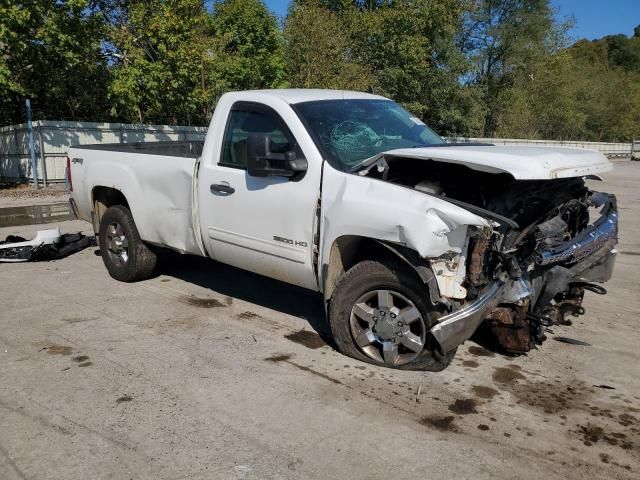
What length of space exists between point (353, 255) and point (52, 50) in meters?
14.1

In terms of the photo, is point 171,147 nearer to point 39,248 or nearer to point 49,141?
point 39,248

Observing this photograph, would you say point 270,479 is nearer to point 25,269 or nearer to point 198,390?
point 198,390

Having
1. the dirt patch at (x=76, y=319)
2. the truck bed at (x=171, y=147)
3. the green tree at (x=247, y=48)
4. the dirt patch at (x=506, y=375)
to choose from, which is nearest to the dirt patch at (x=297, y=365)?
the dirt patch at (x=506, y=375)

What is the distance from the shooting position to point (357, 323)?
13.7 ft

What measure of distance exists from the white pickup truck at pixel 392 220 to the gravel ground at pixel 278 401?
1.13ft

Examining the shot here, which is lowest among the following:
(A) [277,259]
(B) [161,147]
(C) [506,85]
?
(A) [277,259]

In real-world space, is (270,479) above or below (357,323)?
below

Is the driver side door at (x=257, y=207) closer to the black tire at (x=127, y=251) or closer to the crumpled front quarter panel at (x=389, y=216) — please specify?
the crumpled front quarter panel at (x=389, y=216)

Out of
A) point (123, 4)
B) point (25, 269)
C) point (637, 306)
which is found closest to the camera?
point (637, 306)

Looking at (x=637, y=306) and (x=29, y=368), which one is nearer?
(x=29, y=368)

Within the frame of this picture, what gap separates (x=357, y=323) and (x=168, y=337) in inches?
66.8

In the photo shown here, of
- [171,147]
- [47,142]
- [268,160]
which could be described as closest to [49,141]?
[47,142]

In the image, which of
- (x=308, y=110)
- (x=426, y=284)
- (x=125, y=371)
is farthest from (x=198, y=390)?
(x=308, y=110)

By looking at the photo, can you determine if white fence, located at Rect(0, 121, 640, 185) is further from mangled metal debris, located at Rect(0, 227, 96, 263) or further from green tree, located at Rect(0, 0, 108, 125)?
mangled metal debris, located at Rect(0, 227, 96, 263)
